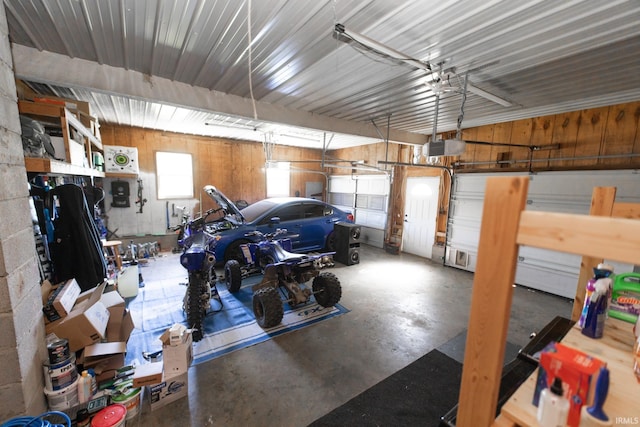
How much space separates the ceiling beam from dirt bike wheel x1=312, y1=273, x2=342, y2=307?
8.09 feet

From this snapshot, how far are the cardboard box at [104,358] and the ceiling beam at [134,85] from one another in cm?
251

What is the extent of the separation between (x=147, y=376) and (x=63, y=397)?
0.49m

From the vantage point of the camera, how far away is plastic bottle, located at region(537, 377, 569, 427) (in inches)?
27.5

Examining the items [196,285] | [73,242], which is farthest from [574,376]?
[73,242]

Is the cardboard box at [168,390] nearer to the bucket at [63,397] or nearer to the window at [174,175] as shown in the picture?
the bucket at [63,397]

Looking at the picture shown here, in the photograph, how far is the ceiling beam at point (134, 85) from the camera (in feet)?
7.77

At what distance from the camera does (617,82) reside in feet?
9.68

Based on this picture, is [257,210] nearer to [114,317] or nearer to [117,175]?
[117,175]

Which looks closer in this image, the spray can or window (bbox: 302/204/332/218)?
the spray can

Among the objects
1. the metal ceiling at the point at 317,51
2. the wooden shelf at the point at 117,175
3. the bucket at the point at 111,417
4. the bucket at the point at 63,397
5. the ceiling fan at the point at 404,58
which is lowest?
the bucket at the point at 111,417

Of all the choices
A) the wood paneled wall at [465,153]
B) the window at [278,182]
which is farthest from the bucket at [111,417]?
the window at [278,182]

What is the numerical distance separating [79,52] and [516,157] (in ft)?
21.0

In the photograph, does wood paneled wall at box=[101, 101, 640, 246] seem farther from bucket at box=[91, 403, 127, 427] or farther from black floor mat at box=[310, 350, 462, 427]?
bucket at box=[91, 403, 127, 427]

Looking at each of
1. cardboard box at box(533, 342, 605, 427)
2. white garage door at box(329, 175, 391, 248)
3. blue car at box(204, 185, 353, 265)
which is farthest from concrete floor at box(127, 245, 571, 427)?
white garage door at box(329, 175, 391, 248)
